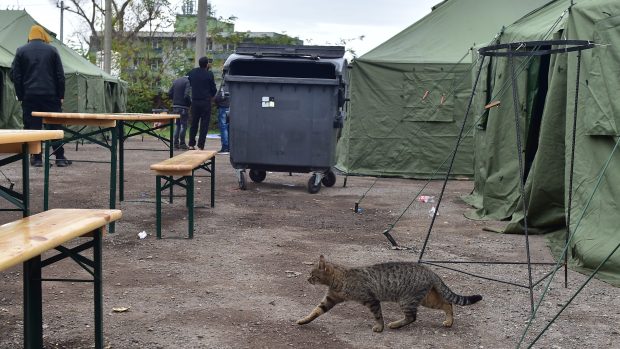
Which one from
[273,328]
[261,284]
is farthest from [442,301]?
[261,284]

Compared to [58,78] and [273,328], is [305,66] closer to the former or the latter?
[58,78]

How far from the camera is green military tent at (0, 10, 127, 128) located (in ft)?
56.2

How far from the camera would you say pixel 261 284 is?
5.62 m

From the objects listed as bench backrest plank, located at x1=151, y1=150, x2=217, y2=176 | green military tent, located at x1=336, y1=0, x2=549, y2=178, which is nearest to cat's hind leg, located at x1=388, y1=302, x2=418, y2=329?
bench backrest plank, located at x1=151, y1=150, x2=217, y2=176

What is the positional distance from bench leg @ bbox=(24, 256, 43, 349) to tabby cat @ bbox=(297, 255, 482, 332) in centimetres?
152

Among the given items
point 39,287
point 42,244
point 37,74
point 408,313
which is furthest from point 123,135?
point 42,244

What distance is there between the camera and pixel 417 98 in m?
13.1

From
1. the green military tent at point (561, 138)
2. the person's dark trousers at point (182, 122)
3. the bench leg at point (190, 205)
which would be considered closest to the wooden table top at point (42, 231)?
the green military tent at point (561, 138)

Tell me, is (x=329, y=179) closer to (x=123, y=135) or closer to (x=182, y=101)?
(x=123, y=135)

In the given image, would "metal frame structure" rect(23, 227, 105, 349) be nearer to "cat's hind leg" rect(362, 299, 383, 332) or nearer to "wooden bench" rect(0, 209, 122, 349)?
"wooden bench" rect(0, 209, 122, 349)

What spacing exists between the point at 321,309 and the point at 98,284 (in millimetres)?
1372

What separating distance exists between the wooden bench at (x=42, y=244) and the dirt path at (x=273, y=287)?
0.40 meters

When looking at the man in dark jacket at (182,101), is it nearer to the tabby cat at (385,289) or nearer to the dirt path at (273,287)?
the dirt path at (273,287)

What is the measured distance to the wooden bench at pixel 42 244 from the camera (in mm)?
3195
